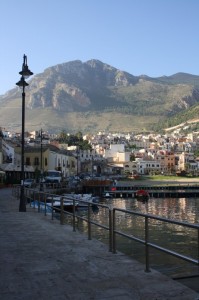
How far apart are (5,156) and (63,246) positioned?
65.0m

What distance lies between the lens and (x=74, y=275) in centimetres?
783

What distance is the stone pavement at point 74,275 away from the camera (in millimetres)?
6598

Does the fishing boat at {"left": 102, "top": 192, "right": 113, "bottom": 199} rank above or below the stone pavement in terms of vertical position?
below

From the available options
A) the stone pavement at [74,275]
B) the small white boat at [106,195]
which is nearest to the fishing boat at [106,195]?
the small white boat at [106,195]

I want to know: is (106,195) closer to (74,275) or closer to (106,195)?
(106,195)

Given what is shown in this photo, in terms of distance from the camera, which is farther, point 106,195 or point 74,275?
point 106,195

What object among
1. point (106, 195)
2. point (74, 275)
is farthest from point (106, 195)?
point (74, 275)

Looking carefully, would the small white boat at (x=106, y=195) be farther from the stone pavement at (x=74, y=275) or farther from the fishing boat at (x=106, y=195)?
the stone pavement at (x=74, y=275)

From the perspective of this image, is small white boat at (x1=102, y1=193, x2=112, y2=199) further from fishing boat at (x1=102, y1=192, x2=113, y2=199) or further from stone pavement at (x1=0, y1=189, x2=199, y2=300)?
stone pavement at (x1=0, y1=189, x2=199, y2=300)

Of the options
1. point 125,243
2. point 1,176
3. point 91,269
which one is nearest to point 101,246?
point 91,269

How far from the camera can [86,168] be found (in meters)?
153

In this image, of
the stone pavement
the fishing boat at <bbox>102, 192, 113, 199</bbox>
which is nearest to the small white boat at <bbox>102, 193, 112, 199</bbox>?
the fishing boat at <bbox>102, 192, 113, 199</bbox>

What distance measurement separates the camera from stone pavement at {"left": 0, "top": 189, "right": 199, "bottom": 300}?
6598mm

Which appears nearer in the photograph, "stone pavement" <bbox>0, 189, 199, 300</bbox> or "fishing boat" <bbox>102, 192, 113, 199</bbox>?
"stone pavement" <bbox>0, 189, 199, 300</bbox>
